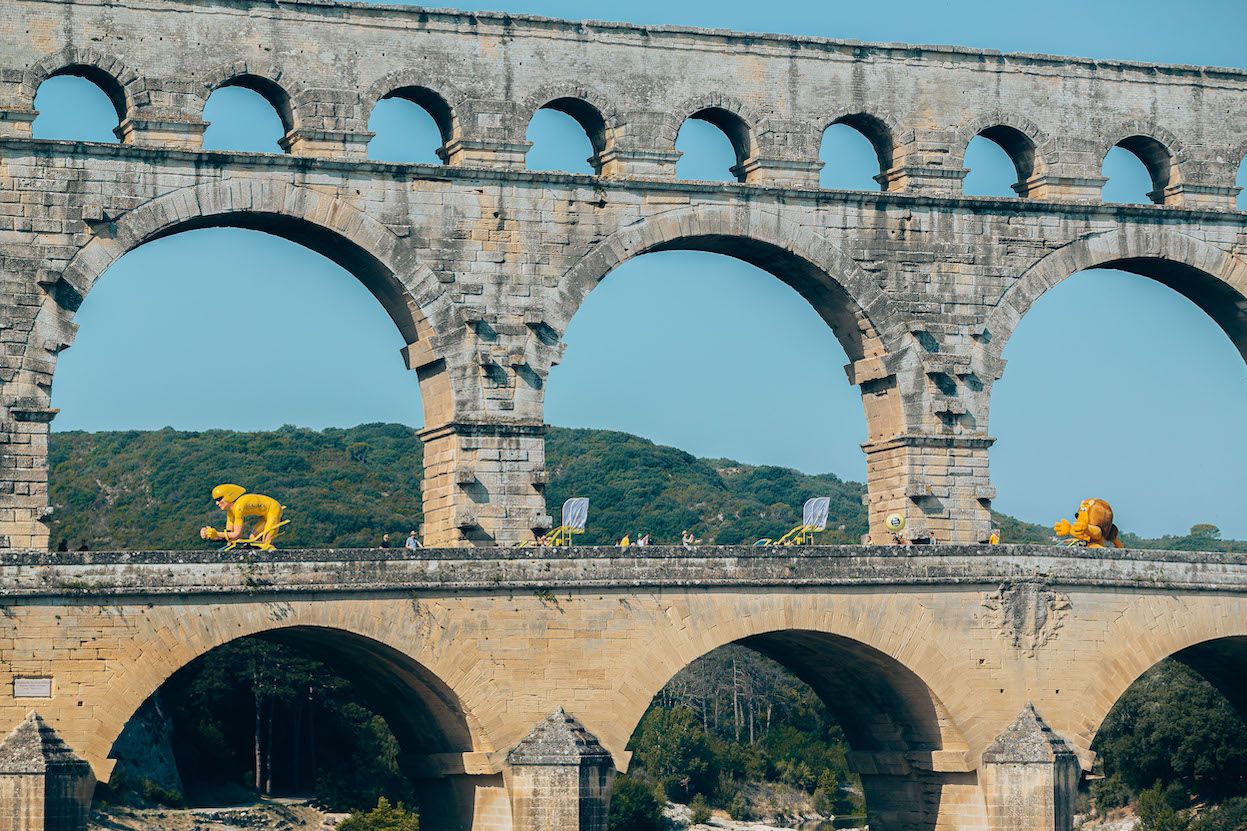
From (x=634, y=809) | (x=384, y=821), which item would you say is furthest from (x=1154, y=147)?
(x=634, y=809)

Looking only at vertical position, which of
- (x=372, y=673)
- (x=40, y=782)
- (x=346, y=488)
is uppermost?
(x=346, y=488)

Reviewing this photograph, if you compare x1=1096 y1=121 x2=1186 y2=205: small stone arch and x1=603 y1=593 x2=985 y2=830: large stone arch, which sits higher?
x1=1096 y1=121 x2=1186 y2=205: small stone arch

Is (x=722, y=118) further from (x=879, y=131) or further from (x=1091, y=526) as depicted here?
(x=1091, y=526)

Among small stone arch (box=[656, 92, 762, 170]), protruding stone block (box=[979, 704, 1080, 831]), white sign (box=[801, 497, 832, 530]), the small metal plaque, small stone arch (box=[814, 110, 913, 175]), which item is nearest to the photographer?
the small metal plaque

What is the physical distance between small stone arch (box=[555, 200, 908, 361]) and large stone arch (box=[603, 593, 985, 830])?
6.91 m

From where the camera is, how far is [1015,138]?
55.9 m

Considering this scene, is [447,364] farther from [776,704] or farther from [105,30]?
[776,704]

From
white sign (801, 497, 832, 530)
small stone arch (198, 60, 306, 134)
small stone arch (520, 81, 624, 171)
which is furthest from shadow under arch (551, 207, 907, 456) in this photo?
small stone arch (198, 60, 306, 134)

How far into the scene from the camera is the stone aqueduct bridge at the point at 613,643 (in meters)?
43.3

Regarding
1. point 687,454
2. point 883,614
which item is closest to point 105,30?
point 883,614

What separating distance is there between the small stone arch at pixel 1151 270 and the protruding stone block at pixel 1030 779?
362 inches

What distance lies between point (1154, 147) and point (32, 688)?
27429 mm

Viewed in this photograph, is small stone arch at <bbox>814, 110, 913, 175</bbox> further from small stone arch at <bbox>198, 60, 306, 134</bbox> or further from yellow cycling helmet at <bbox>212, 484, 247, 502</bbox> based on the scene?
yellow cycling helmet at <bbox>212, 484, 247, 502</bbox>

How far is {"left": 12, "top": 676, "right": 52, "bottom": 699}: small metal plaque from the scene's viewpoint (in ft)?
140
